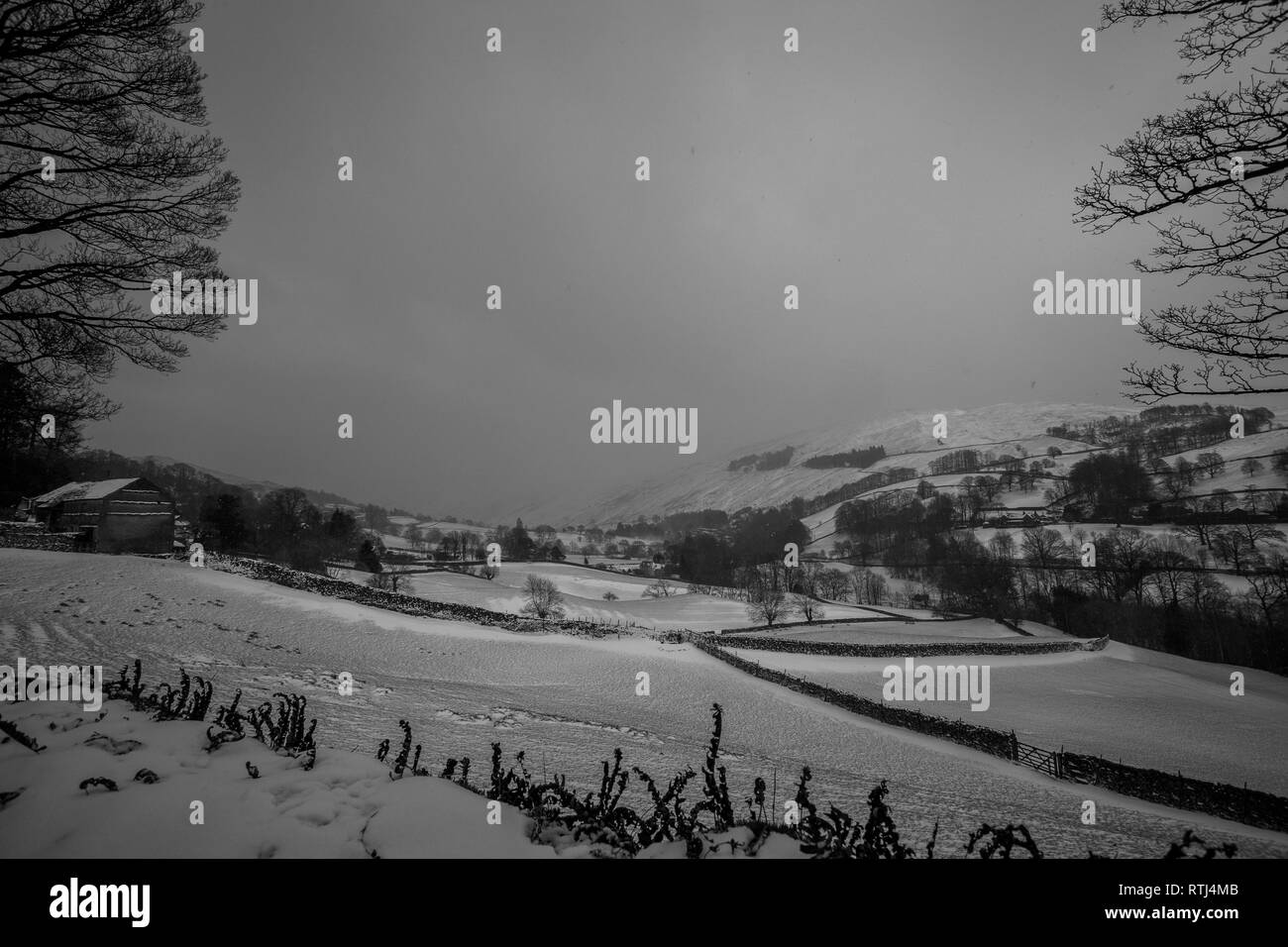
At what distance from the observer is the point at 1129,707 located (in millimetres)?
24016

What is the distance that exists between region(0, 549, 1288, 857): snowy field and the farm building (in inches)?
360

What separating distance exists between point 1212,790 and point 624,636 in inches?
902

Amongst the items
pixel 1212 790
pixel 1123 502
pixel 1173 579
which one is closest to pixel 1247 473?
pixel 1123 502

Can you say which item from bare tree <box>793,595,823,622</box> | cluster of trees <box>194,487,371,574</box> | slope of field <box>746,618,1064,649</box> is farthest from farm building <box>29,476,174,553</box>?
bare tree <box>793,595,823,622</box>

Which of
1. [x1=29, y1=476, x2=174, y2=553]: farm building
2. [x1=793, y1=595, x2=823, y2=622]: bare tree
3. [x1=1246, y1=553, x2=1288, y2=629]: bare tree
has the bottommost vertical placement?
[x1=793, y1=595, x2=823, y2=622]: bare tree

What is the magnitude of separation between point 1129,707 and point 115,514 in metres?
60.8

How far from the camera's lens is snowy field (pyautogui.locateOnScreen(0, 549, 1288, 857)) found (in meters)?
11.2

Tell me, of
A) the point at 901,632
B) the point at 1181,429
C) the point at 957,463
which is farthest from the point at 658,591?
the point at 1181,429

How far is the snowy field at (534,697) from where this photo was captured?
11250 millimetres

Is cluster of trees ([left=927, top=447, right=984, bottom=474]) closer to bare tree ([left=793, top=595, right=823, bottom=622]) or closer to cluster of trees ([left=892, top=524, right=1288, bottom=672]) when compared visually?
cluster of trees ([left=892, top=524, right=1288, bottom=672])

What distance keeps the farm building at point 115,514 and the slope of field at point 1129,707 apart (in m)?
42.4

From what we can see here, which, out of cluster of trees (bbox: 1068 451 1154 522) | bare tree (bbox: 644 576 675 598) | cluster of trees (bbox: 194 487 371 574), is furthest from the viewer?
cluster of trees (bbox: 1068 451 1154 522)

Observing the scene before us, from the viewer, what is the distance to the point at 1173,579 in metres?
56.3
